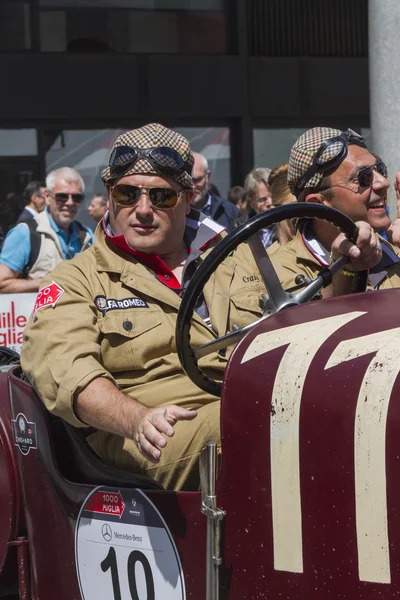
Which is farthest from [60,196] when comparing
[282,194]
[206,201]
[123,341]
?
[123,341]

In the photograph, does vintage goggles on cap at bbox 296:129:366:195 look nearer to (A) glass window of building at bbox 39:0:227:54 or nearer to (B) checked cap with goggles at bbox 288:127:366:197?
(B) checked cap with goggles at bbox 288:127:366:197

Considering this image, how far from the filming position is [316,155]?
3373 millimetres

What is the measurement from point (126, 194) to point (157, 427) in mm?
973

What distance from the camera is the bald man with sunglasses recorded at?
334 centimetres

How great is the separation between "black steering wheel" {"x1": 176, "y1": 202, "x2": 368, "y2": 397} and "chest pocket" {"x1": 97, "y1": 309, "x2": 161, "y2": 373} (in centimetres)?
37

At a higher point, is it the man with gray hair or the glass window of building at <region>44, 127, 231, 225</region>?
the glass window of building at <region>44, 127, 231, 225</region>

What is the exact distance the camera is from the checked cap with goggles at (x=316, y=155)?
334 centimetres

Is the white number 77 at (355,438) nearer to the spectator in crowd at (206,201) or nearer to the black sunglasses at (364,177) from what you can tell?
the black sunglasses at (364,177)

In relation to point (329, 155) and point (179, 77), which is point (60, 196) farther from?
point (179, 77)

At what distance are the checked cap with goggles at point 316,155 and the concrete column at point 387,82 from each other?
2.38 meters

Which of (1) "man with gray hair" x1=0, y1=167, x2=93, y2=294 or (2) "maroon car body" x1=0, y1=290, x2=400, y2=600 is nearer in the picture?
(2) "maroon car body" x1=0, y1=290, x2=400, y2=600

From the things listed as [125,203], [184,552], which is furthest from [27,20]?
[184,552]

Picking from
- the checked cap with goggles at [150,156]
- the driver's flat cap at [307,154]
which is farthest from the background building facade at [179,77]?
the checked cap with goggles at [150,156]

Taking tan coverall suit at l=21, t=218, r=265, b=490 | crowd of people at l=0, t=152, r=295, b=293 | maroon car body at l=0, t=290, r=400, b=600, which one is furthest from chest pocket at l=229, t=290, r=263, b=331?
crowd of people at l=0, t=152, r=295, b=293
